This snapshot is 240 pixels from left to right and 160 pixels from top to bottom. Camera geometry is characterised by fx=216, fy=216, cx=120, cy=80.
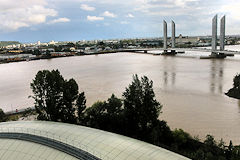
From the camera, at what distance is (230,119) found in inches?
160

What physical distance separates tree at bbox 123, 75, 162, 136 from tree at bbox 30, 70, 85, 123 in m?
0.89

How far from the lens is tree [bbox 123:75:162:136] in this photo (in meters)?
3.12

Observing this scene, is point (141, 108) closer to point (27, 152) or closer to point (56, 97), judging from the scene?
point (56, 97)

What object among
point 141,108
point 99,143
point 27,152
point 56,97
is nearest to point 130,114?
point 141,108

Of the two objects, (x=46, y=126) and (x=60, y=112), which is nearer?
(x=46, y=126)

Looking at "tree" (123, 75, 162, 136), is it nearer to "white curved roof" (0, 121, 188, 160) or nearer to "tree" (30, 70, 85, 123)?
"tree" (30, 70, 85, 123)

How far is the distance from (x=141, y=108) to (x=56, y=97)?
53.4 inches

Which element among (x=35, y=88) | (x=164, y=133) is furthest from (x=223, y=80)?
(x=35, y=88)

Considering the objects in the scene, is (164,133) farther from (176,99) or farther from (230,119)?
(176,99)

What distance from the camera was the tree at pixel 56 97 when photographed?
3387 millimetres

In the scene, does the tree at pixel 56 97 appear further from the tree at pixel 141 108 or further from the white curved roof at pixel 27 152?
the white curved roof at pixel 27 152

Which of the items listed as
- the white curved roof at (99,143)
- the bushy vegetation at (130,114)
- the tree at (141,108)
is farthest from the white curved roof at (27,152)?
the tree at (141,108)

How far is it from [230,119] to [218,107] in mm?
730

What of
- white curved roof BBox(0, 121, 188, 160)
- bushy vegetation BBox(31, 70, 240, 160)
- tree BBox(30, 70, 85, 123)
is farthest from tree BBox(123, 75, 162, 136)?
white curved roof BBox(0, 121, 188, 160)
